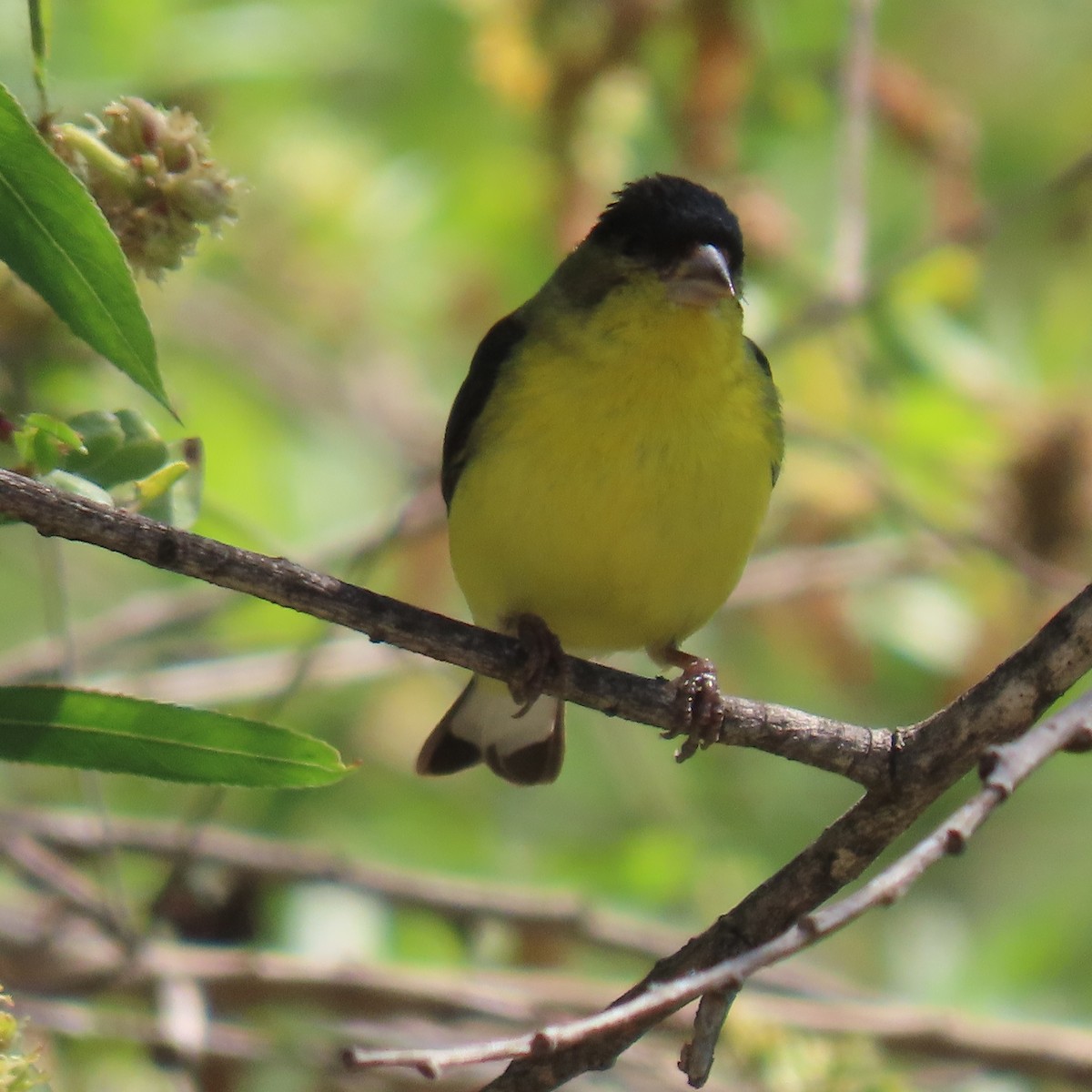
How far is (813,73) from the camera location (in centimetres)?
548

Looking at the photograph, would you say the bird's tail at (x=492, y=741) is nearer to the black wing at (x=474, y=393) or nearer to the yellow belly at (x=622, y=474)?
the black wing at (x=474, y=393)

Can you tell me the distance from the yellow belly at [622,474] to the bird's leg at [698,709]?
267mm

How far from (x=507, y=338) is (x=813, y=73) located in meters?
2.14

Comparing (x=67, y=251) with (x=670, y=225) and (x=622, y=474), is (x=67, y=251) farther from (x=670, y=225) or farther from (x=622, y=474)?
(x=670, y=225)

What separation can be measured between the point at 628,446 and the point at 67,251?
142 cm

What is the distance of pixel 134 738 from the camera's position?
238 cm

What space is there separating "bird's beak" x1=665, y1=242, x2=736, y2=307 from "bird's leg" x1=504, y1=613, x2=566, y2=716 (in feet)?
2.55

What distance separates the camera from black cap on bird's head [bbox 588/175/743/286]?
12.1 ft

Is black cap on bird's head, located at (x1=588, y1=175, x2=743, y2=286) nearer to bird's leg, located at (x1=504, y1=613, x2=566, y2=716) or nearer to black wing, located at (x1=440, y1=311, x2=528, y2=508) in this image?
black wing, located at (x1=440, y1=311, x2=528, y2=508)

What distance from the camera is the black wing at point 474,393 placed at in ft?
12.6

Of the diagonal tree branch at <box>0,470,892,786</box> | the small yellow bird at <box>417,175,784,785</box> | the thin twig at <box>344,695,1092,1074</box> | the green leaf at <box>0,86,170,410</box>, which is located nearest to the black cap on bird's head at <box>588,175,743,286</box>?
the small yellow bird at <box>417,175,784,785</box>

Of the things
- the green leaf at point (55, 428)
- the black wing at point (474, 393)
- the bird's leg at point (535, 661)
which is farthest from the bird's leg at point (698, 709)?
the green leaf at point (55, 428)

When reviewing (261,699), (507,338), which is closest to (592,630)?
(507,338)

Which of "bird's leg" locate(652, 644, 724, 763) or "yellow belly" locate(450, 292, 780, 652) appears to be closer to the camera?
"bird's leg" locate(652, 644, 724, 763)
